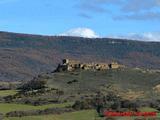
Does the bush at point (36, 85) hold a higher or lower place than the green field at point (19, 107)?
higher

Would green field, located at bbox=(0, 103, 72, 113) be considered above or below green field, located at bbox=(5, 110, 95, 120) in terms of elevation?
below

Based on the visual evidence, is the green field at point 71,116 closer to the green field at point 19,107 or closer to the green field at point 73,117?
the green field at point 73,117

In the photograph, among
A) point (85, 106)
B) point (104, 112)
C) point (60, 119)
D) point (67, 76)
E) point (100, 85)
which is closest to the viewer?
point (60, 119)

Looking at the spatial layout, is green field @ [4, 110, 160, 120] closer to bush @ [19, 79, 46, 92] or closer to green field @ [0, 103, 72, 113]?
green field @ [0, 103, 72, 113]

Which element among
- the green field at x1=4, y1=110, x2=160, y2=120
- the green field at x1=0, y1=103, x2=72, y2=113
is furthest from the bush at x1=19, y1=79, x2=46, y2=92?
the green field at x1=4, y1=110, x2=160, y2=120

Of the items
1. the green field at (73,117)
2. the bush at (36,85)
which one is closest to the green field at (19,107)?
the green field at (73,117)

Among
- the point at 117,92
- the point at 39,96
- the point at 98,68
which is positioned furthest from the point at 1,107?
the point at 98,68

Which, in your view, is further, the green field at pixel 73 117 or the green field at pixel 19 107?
the green field at pixel 19 107

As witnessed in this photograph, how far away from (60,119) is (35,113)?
453cm

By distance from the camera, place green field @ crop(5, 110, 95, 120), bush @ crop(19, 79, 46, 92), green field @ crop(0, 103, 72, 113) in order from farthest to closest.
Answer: bush @ crop(19, 79, 46, 92) < green field @ crop(0, 103, 72, 113) < green field @ crop(5, 110, 95, 120)

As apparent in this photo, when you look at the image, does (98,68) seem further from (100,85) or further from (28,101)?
(28,101)

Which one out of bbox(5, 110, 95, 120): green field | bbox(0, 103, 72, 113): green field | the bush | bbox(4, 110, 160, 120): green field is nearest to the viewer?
bbox(4, 110, 160, 120): green field

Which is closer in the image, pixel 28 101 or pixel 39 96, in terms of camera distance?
pixel 28 101

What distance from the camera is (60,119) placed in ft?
136
